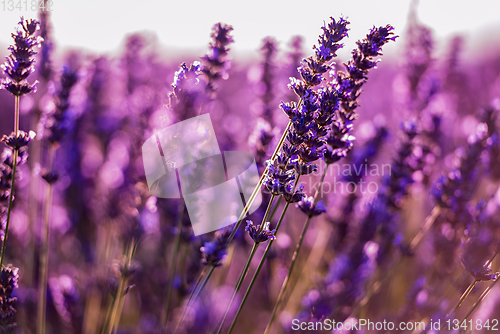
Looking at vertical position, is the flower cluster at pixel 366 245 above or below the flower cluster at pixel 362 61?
below

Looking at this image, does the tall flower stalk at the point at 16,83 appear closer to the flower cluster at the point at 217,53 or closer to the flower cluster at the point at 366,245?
the flower cluster at the point at 217,53

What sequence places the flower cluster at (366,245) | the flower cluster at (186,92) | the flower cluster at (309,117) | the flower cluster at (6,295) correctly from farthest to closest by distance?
the flower cluster at (366,245)
the flower cluster at (186,92)
the flower cluster at (6,295)
the flower cluster at (309,117)

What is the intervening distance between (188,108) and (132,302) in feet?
6.20

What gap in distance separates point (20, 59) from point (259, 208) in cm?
133

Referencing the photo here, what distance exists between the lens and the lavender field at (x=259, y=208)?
4.53 feet

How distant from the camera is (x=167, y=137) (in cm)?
157

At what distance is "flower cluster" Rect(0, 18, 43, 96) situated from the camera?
1358mm

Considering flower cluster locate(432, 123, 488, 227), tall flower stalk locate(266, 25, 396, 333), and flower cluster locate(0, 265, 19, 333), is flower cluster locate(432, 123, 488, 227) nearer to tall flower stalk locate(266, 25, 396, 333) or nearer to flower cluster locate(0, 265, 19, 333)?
tall flower stalk locate(266, 25, 396, 333)

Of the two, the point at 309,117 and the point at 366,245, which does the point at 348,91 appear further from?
the point at 366,245

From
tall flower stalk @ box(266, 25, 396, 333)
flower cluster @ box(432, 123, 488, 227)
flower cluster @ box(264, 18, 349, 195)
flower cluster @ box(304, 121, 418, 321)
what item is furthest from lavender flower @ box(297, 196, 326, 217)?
flower cluster @ box(432, 123, 488, 227)

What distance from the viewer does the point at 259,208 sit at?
2031mm

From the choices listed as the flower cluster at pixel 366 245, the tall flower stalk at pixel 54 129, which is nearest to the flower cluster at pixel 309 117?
the flower cluster at pixel 366 245

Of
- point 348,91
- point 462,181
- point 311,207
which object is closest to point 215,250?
point 311,207

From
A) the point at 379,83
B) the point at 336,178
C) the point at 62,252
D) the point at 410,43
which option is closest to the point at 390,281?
the point at 336,178
